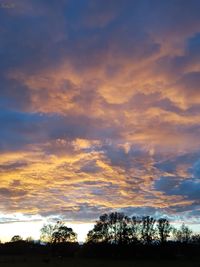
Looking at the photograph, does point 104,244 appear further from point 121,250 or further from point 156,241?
point 156,241

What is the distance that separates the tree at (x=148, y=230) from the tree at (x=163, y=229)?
2221mm

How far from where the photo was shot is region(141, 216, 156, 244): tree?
444ft

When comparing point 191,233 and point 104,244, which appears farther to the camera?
point 191,233

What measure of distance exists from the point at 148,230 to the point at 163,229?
5.27m

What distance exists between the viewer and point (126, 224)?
14412cm

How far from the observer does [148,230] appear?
461 ft

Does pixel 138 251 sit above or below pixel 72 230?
below

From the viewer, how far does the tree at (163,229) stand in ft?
449

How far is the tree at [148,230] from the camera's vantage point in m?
135

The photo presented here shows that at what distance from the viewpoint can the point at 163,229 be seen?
140m

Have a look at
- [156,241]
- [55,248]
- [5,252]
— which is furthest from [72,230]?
[156,241]

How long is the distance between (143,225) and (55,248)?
119 feet

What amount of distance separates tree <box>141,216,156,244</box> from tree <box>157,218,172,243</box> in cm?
222

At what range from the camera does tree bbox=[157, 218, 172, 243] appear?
137m
